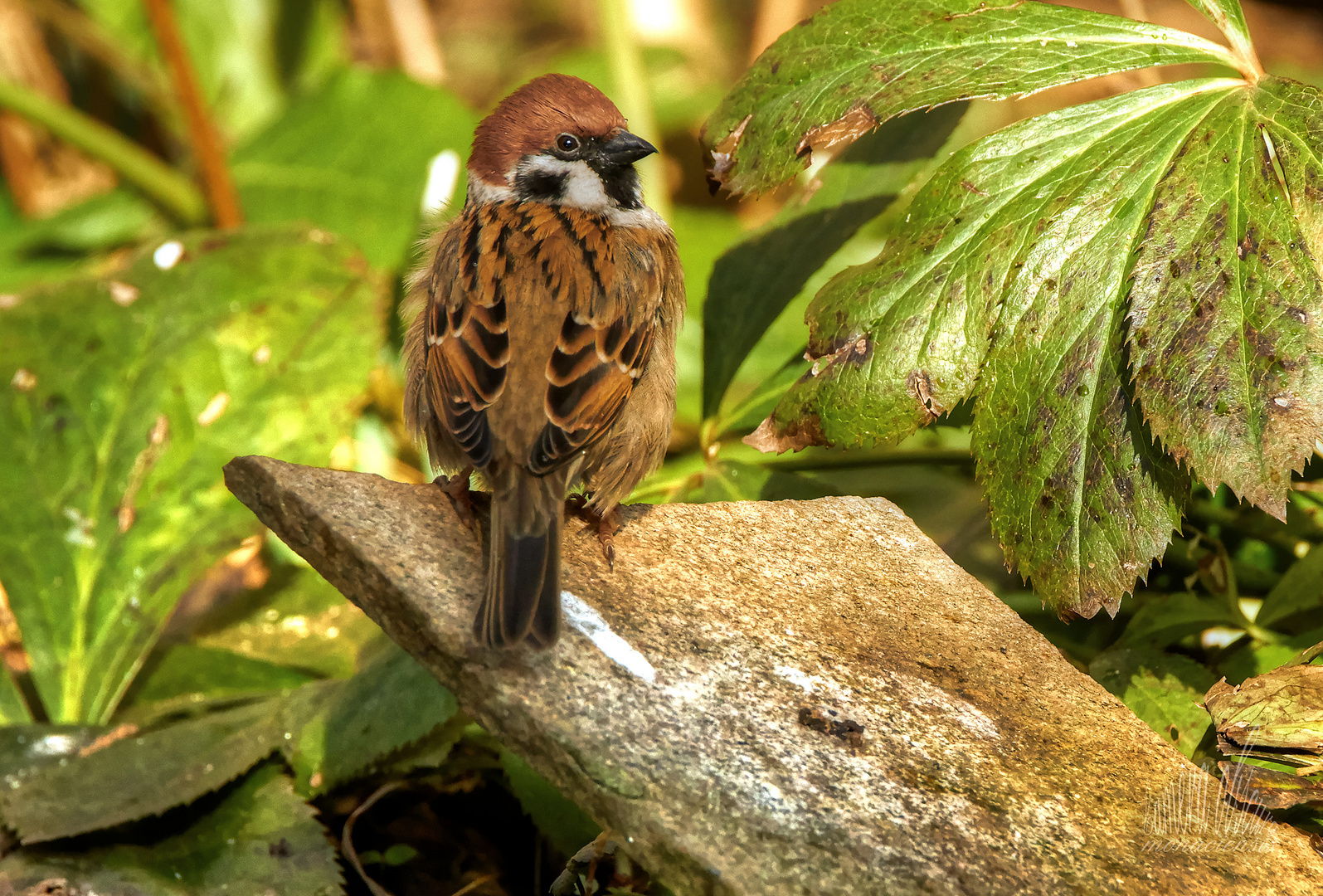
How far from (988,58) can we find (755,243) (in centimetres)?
83

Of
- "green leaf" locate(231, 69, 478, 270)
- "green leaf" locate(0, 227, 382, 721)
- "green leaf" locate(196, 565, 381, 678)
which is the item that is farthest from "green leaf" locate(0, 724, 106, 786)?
"green leaf" locate(231, 69, 478, 270)

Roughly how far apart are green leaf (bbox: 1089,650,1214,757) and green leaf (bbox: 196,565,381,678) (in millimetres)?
1818

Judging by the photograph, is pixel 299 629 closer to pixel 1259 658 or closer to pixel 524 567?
pixel 524 567

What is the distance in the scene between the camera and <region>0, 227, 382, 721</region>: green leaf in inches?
113

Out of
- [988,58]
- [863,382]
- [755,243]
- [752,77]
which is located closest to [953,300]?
[863,382]

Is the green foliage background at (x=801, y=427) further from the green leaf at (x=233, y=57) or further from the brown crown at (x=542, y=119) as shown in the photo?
the green leaf at (x=233, y=57)

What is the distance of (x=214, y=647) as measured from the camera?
3.08 meters

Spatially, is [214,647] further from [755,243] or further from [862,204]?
[862,204]

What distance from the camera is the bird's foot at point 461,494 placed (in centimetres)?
217

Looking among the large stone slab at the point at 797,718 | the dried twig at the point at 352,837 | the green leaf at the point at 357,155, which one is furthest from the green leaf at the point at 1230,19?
the green leaf at the point at 357,155

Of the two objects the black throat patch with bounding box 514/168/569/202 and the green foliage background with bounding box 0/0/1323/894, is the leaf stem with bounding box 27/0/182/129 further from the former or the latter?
the black throat patch with bounding box 514/168/569/202

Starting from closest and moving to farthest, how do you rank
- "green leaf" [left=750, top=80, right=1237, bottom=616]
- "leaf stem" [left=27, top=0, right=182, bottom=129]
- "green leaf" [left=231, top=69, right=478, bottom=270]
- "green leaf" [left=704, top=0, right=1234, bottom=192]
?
"green leaf" [left=750, top=80, right=1237, bottom=616] < "green leaf" [left=704, top=0, right=1234, bottom=192] < "green leaf" [left=231, top=69, right=478, bottom=270] < "leaf stem" [left=27, top=0, right=182, bottom=129]

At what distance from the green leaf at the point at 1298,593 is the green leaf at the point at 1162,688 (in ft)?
0.68

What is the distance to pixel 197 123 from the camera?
4.40 meters
